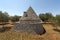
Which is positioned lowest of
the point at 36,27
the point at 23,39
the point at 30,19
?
the point at 23,39

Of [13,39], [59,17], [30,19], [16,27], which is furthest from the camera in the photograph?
[59,17]

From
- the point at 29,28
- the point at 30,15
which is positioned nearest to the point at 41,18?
the point at 30,15

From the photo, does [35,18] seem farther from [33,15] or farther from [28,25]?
[28,25]

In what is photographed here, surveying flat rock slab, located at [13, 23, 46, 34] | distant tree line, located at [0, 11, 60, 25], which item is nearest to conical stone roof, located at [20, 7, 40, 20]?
flat rock slab, located at [13, 23, 46, 34]

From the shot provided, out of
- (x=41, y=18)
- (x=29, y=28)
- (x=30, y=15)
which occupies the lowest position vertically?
(x=29, y=28)

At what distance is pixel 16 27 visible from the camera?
19.3 m

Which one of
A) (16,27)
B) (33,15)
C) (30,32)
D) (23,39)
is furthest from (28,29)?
(33,15)

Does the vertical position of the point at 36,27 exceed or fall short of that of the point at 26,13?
it falls short

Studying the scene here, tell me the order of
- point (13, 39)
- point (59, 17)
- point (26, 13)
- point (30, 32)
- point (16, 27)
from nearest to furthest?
point (13, 39) < point (30, 32) < point (16, 27) < point (26, 13) < point (59, 17)

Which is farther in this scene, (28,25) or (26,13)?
(26,13)

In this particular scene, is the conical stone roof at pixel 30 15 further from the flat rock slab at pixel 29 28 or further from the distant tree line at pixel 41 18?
the distant tree line at pixel 41 18

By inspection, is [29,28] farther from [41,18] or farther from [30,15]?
[41,18]

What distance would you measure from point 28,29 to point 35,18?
552 cm

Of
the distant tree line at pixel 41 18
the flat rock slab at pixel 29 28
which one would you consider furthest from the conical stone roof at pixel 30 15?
the distant tree line at pixel 41 18
